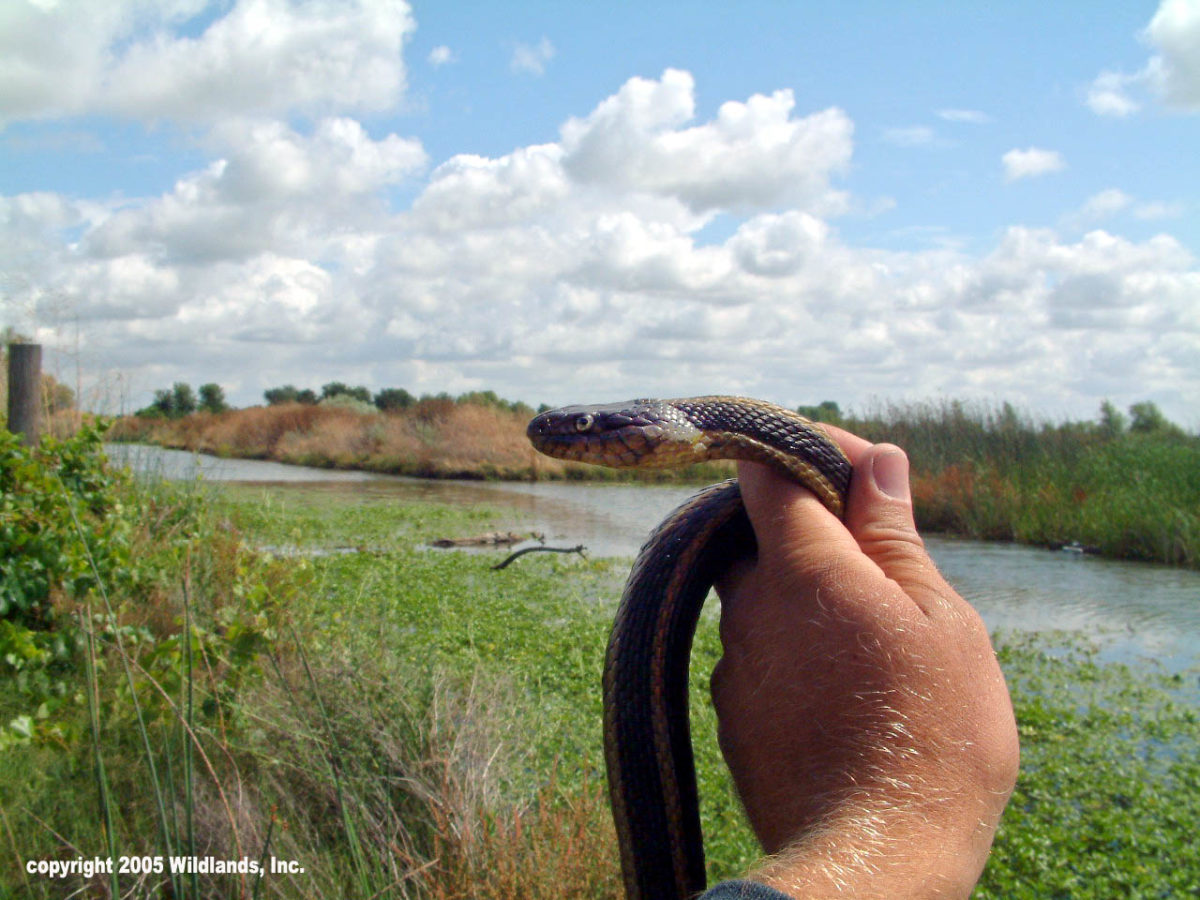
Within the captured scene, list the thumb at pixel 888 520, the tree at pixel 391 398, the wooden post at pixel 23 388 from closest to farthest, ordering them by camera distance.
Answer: the thumb at pixel 888 520, the wooden post at pixel 23 388, the tree at pixel 391 398

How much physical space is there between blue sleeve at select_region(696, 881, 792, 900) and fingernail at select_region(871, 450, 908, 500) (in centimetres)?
116

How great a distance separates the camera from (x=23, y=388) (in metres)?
7.07

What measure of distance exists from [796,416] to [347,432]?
33715 millimetres

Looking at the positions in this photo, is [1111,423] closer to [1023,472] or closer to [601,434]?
[1023,472]

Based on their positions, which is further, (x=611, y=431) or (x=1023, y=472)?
(x=1023, y=472)

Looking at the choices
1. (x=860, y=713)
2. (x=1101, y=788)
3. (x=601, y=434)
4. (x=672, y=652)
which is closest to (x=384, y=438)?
(x=1101, y=788)

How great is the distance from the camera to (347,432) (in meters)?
34.3

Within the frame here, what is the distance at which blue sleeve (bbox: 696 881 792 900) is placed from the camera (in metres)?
1.03

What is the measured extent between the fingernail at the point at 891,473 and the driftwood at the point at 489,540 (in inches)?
443

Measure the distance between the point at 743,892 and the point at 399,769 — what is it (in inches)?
126

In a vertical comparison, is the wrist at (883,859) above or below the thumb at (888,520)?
below

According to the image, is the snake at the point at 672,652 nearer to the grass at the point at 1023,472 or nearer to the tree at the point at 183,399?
the grass at the point at 1023,472

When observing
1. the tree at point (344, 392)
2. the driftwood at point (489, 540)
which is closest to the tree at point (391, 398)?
the tree at point (344, 392)

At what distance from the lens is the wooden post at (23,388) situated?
7027 mm
